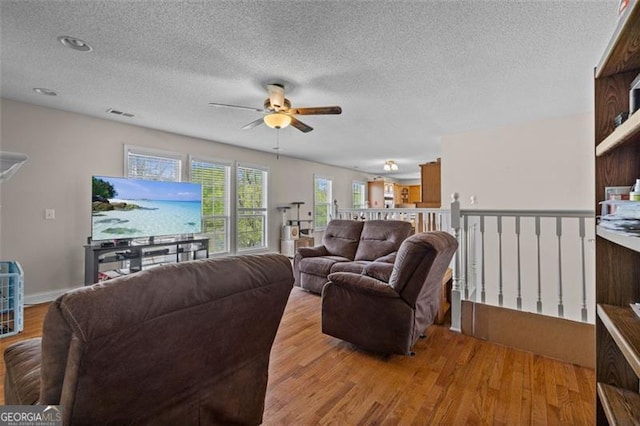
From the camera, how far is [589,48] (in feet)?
7.41

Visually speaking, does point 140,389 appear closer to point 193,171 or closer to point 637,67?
point 637,67

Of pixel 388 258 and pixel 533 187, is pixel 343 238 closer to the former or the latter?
pixel 388 258

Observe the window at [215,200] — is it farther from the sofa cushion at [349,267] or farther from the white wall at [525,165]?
the white wall at [525,165]

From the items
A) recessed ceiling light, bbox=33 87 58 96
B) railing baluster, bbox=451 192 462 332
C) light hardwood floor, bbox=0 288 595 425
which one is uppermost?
recessed ceiling light, bbox=33 87 58 96

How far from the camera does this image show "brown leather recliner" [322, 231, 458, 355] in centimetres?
199

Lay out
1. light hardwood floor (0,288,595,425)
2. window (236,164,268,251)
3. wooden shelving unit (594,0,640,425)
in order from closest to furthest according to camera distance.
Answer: wooden shelving unit (594,0,640,425) < light hardwood floor (0,288,595,425) < window (236,164,268,251)

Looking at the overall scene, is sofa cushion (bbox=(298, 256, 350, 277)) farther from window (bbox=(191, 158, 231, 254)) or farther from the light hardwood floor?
window (bbox=(191, 158, 231, 254))

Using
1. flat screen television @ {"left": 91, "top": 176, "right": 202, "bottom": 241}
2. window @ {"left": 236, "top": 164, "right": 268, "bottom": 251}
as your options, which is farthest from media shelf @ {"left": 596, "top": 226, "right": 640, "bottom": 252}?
window @ {"left": 236, "top": 164, "right": 268, "bottom": 251}

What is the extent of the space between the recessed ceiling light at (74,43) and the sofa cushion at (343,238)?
131 inches

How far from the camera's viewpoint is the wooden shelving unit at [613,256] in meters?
1.11

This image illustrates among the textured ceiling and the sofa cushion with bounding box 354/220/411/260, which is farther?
the sofa cushion with bounding box 354/220/411/260

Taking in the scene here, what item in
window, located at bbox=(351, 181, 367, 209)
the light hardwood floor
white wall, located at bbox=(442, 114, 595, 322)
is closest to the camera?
the light hardwood floor
